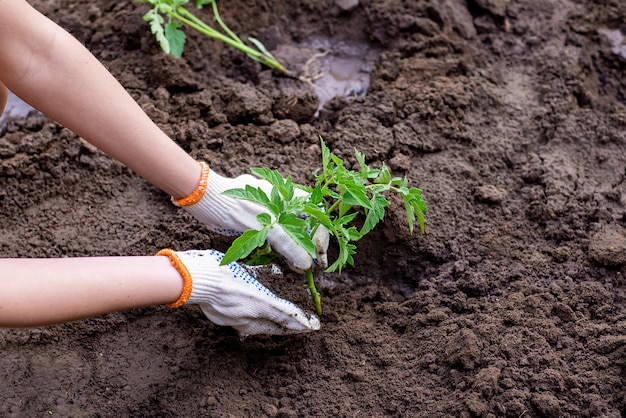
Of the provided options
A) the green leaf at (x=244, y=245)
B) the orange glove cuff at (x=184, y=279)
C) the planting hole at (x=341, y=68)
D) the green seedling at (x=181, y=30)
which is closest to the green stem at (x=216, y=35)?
the green seedling at (x=181, y=30)

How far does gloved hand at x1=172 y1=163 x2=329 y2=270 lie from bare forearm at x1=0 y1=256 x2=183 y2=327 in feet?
1.00

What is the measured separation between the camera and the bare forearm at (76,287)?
6.12 feet

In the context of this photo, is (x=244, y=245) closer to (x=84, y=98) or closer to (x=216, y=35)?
(x=84, y=98)

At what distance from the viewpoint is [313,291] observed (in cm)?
239

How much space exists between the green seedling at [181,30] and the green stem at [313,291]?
4.01 feet

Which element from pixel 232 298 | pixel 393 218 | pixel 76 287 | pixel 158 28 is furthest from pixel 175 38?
pixel 76 287

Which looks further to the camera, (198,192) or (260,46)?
(260,46)

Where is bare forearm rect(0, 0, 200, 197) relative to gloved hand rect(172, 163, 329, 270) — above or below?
above

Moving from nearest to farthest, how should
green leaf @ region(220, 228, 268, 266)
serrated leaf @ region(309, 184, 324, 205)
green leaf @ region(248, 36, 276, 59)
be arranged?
green leaf @ region(220, 228, 268, 266) < serrated leaf @ region(309, 184, 324, 205) < green leaf @ region(248, 36, 276, 59)

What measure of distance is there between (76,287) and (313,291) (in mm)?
779

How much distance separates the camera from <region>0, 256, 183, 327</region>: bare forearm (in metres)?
1.86

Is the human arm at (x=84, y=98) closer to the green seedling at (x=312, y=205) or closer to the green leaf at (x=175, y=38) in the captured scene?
the green seedling at (x=312, y=205)

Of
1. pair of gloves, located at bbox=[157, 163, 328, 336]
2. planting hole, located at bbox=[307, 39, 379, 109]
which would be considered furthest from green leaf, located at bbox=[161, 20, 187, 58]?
pair of gloves, located at bbox=[157, 163, 328, 336]

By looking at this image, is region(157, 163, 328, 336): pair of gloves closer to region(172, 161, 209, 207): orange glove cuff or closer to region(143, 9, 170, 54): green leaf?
region(172, 161, 209, 207): orange glove cuff
